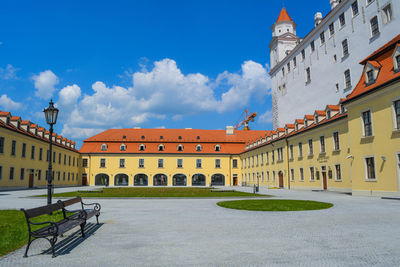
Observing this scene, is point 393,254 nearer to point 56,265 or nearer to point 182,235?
point 182,235

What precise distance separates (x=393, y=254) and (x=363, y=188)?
17888 millimetres

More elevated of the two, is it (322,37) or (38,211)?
(322,37)

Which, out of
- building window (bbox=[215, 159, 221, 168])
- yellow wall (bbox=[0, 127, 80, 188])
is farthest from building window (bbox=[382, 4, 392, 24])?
Result: yellow wall (bbox=[0, 127, 80, 188])

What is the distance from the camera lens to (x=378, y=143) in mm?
20578

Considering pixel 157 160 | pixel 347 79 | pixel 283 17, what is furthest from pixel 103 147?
pixel 347 79

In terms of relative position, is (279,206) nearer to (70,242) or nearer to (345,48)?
(70,242)

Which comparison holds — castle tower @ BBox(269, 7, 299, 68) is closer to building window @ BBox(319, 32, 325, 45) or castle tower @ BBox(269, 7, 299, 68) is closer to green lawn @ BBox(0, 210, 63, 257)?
building window @ BBox(319, 32, 325, 45)

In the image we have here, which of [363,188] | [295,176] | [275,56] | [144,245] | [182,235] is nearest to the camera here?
[144,245]

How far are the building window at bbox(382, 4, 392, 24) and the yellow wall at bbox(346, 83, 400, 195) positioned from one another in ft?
34.4

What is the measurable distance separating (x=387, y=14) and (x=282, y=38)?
25.1 metres

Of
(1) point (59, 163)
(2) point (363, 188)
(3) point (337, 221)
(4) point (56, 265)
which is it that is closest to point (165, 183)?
(1) point (59, 163)

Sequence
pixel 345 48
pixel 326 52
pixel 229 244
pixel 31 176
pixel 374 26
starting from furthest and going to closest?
pixel 31 176, pixel 326 52, pixel 345 48, pixel 374 26, pixel 229 244

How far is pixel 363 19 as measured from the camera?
30.8 meters

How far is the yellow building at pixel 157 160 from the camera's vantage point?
5922 cm
